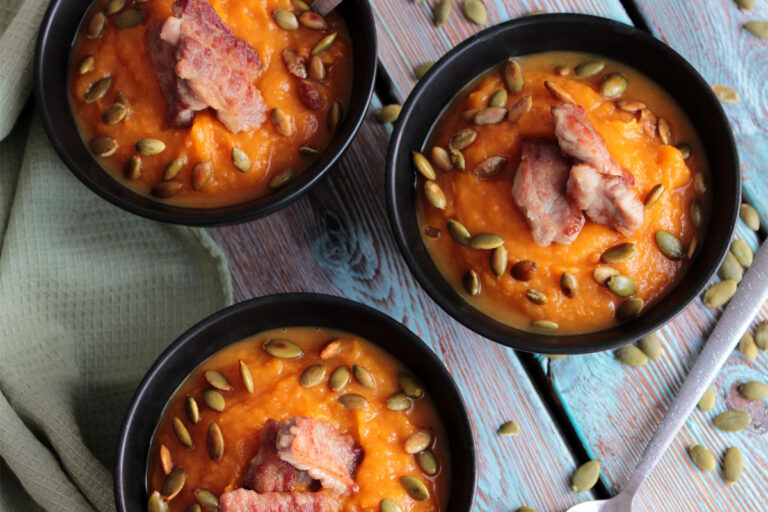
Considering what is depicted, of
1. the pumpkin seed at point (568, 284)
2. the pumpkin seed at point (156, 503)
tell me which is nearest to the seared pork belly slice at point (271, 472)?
the pumpkin seed at point (156, 503)

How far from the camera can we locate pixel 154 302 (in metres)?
2.68

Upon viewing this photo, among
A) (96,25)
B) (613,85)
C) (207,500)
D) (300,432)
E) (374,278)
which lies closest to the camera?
(300,432)

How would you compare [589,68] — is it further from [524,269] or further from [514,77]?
[524,269]

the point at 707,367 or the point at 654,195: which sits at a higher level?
the point at 654,195

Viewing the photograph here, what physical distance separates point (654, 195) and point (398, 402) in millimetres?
889

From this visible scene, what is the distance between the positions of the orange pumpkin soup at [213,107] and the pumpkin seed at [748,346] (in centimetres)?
146

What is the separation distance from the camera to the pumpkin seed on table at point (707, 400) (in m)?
2.65

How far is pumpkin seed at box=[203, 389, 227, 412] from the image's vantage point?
7.46 ft

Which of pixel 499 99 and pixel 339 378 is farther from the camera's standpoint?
pixel 499 99

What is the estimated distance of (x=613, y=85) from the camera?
2.39 meters

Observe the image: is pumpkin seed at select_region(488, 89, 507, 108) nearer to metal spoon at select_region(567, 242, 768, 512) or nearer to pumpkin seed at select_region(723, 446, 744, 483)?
metal spoon at select_region(567, 242, 768, 512)

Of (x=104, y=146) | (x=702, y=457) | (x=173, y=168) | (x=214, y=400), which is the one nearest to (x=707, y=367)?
(x=702, y=457)

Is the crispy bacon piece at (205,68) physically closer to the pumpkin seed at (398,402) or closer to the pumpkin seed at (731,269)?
the pumpkin seed at (398,402)

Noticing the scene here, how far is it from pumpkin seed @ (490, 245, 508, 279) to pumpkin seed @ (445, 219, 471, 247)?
0.27 feet
